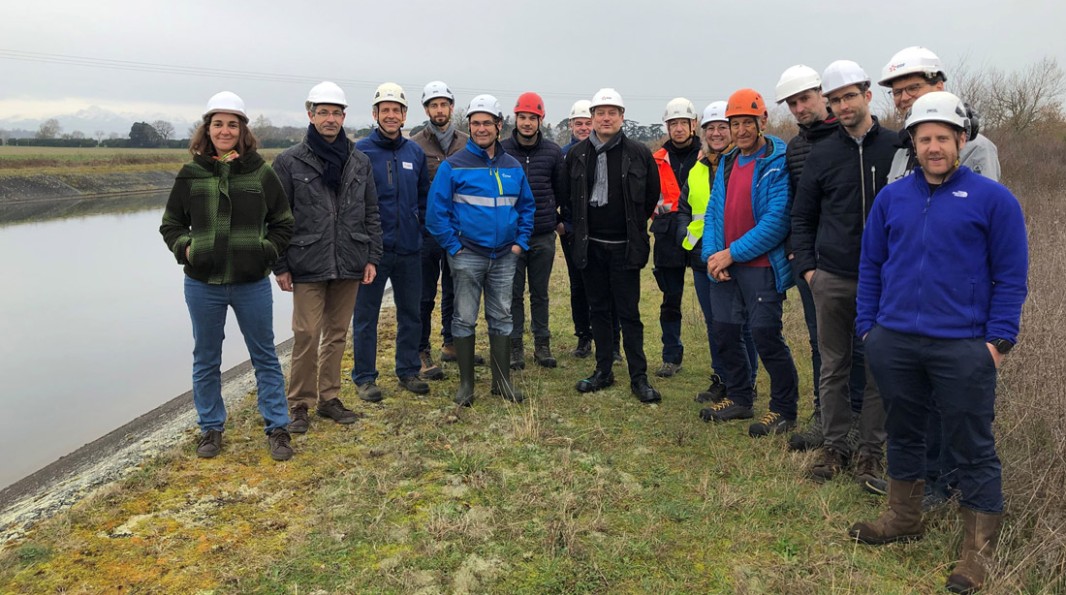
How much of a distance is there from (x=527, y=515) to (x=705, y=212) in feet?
9.03

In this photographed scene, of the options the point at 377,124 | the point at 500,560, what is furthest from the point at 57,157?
the point at 500,560

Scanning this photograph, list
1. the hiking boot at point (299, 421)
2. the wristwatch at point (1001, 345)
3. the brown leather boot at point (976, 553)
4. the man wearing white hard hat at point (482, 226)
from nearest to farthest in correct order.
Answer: the wristwatch at point (1001, 345) → the brown leather boot at point (976, 553) → the hiking boot at point (299, 421) → the man wearing white hard hat at point (482, 226)

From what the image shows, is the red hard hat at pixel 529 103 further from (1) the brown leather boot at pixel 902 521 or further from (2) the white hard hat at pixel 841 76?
(1) the brown leather boot at pixel 902 521

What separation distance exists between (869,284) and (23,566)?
4420mm

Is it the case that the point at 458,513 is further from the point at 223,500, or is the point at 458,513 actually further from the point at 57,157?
the point at 57,157

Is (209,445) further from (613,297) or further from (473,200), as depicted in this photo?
(613,297)

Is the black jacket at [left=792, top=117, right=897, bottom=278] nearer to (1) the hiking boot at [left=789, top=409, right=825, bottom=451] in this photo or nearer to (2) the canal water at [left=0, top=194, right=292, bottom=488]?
(1) the hiking boot at [left=789, top=409, right=825, bottom=451]

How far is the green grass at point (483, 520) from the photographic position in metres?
3.10

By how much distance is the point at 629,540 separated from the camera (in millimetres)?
3398

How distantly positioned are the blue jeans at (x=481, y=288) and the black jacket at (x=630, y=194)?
61cm

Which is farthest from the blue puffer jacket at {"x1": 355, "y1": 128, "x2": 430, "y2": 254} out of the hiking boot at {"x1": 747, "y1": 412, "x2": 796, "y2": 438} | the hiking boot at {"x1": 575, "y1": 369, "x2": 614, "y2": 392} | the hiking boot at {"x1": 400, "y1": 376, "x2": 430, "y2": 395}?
the hiking boot at {"x1": 747, "y1": 412, "x2": 796, "y2": 438}

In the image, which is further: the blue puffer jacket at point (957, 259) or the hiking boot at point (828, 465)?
the hiking boot at point (828, 465)

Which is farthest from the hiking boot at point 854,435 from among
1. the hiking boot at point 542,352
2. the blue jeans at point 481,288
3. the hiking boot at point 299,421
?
the hiking boot at point 299,421

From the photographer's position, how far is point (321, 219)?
15.6 ft
